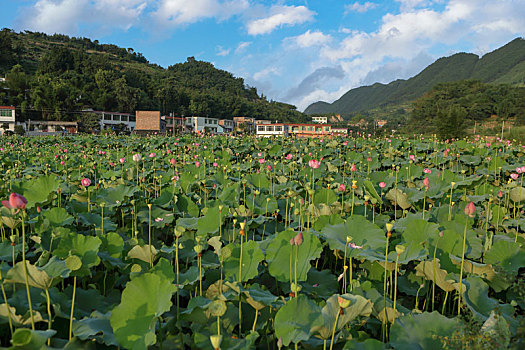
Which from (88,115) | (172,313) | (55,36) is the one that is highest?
(55,36)

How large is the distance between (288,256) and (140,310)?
63 cm

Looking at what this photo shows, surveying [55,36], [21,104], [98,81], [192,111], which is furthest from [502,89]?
[55,36]

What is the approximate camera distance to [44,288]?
108 cm

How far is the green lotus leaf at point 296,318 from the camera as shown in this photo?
0.94 m

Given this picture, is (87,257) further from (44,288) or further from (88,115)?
(88,115)

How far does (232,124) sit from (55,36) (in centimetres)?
8265

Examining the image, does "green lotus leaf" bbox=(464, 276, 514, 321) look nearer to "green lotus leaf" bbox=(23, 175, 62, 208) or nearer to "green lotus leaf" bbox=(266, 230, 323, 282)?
"green lotus leaf" bbox=(266, 230, 323, 282)

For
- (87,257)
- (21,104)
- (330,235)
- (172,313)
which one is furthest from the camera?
(21,104)

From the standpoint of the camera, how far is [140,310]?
41.3 inches

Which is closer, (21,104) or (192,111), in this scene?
(21,104)

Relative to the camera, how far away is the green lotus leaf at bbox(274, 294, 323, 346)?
94cm

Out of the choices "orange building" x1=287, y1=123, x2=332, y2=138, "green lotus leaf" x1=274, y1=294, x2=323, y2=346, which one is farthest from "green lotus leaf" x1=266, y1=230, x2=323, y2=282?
"orange building" x1=287, y1=123, x2=332, y2=138

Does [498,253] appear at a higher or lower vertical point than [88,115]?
lower

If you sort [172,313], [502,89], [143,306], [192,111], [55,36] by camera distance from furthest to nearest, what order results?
1. [55,36]
2. [192,111]
3. [502,89]
4. [172,313]
5. [143,306]
